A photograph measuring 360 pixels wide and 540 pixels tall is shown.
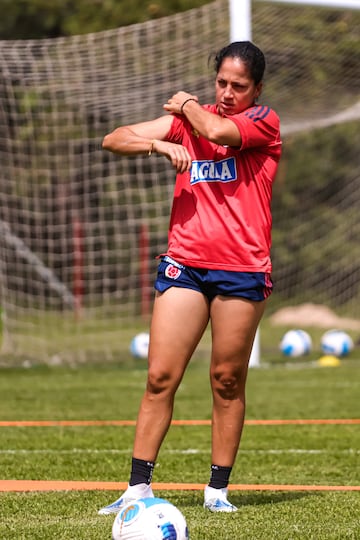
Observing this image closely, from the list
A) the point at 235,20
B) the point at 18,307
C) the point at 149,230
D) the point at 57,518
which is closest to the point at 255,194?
the point at 57,518

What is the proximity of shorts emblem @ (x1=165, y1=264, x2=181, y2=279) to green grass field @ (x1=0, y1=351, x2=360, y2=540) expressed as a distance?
1.09m

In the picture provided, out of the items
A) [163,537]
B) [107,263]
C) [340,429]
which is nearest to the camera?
[163,537]

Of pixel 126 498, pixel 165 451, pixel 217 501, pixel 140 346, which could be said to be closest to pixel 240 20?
pixel 140 346

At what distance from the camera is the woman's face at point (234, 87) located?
5.40 meters

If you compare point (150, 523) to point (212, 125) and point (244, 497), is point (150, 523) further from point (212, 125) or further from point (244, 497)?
point (212, 125)

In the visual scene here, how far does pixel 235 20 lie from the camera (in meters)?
13.5

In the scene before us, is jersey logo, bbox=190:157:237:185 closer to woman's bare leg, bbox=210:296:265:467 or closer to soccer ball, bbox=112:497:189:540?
woman's bare leg, bbox=210:296:265:467

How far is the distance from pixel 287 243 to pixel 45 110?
969 centimetres

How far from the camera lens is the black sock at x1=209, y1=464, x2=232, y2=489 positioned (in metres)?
5.56

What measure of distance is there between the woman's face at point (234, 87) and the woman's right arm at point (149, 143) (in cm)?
27

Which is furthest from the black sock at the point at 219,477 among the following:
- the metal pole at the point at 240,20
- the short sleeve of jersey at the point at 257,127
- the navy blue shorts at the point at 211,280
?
the metal pole at the point at 240,20

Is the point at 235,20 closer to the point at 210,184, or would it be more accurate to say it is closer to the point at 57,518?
the point at 210,184

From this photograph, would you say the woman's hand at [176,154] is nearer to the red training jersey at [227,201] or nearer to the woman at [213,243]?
the woman at [213,243]

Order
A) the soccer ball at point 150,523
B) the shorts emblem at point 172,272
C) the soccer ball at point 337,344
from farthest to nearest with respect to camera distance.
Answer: the soccer ball at point 337,344
the shorts emblem at point 172,272
the soccer ball at point 150,523
